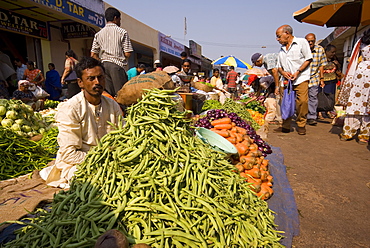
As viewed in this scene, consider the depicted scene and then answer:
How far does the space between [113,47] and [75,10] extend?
481cm

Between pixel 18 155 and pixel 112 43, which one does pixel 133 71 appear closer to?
pixel 112 43

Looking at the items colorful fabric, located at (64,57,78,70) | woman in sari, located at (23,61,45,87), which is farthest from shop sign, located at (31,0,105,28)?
woman in sari, located at (23,61,45,87)

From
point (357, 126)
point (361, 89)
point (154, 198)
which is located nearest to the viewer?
point (154, 198)

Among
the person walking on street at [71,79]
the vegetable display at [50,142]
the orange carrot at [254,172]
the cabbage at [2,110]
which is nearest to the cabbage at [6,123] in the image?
the cabbage at [2,110]

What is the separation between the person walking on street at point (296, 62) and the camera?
17.7 feet

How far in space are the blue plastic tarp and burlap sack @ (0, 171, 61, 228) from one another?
2.36 m

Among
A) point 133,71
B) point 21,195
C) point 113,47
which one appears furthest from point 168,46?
point 21,195

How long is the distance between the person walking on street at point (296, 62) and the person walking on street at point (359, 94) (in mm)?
898

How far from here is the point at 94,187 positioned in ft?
5.08

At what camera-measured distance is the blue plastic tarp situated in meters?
2.26

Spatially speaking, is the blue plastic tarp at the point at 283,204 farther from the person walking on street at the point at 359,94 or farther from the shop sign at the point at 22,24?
the shop sign at the point at 22,24

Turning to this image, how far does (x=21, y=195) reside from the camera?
2543 millimetres

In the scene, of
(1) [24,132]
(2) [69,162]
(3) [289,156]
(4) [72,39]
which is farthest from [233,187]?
(4) [72,39]

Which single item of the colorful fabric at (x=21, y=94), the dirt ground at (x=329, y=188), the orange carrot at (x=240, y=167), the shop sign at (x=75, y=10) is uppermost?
the shop sign at (x=75, y=10)
